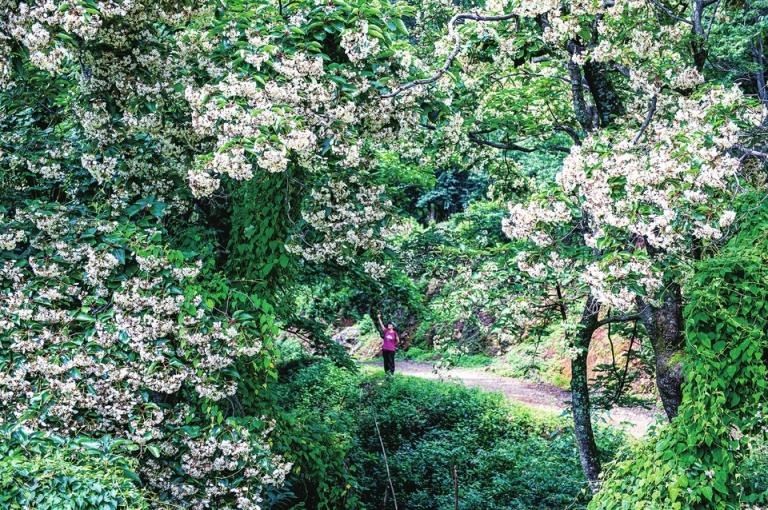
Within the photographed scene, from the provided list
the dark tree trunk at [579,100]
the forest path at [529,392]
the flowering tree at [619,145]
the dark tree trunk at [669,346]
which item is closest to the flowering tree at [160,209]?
the flowering tree at [619,145]

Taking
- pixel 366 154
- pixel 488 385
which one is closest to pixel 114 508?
pixel 366 154

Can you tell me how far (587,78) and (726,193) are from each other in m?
3.13

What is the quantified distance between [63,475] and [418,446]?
24.9 ft

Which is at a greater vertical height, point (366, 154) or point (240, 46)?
point (240, 46)

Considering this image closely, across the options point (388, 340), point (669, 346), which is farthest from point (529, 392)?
point (669, 346)

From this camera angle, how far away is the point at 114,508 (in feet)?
13.4

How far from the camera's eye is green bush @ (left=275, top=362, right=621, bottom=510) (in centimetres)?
726

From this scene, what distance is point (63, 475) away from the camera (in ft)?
13.4

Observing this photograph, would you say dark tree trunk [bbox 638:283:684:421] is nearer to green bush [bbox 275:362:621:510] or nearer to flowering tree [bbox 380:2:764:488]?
flowering tree [bbox 380:2:764:488]

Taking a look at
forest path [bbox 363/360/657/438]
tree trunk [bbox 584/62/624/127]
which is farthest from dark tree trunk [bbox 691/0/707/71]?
forest path [bbox 363/360/657/438]

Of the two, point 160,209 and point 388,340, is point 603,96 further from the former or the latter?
point 388,340

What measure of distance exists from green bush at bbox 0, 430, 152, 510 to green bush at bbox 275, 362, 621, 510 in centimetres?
226

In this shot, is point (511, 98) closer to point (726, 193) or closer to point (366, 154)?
point (366, 154)

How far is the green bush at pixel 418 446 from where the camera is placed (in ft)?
23.8
